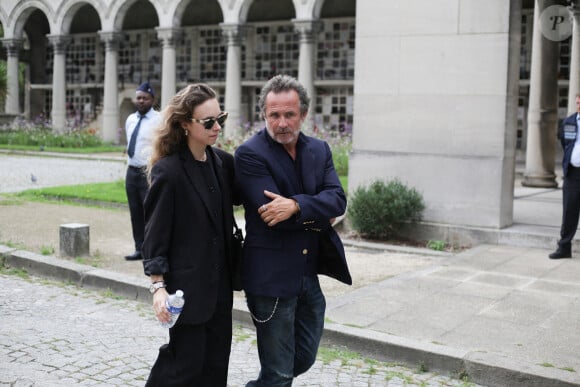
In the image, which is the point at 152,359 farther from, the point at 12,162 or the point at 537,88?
the point at 12,162

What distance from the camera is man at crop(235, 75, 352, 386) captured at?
11.0 feet

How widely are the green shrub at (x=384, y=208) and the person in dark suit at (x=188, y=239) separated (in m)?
5.97

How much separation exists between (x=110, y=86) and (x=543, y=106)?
21.1 m

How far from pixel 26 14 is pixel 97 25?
426cm

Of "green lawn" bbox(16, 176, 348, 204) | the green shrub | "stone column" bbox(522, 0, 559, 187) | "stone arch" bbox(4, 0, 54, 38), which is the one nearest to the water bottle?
the green shrub

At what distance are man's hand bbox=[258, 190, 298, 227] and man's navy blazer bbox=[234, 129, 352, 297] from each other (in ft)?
0.18

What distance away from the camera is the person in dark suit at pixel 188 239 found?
322cm

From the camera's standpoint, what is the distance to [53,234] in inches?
375

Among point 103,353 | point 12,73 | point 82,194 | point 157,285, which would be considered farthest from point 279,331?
point 12,73

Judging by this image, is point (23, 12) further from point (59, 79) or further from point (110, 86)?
point (110, 86)

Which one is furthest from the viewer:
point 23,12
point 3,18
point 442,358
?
point 3,18

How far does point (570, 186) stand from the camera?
8125 millimetres

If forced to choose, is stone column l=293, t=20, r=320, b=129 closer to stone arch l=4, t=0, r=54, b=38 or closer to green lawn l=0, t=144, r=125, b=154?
green lawn l=0, t=144, r=125, b=154

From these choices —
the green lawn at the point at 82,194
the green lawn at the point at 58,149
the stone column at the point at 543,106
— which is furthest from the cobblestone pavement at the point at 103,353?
the green lawn at the point at 58,149
